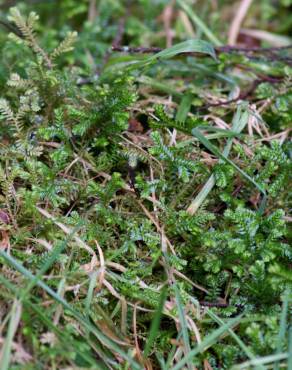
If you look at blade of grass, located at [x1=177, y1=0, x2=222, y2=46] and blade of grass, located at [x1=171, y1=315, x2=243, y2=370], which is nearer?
blade of grass, located at [x1=171, y1=315, x2=243, y2=370]

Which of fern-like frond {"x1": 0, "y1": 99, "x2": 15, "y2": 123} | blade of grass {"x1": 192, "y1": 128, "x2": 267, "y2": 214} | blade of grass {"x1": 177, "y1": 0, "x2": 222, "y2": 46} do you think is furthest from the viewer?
blade of grass {"x1": 177, "y1": 0, "x2": 222, "y2": 46}

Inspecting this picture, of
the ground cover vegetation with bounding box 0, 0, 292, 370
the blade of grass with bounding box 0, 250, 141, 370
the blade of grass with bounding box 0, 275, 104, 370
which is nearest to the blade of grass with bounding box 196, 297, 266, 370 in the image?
the ground cover vegetation with bounding box 0, 0, 292, 370

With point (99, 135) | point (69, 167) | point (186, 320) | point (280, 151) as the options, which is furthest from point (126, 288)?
point (280, 151)

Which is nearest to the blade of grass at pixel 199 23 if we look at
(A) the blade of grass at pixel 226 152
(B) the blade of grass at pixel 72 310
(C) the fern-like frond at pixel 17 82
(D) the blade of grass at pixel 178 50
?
(D) the blade of grass at pixel 178 50

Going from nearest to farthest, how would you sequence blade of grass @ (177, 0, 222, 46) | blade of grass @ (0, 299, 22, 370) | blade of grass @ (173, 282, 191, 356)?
blade of grass @ (0, 299, 22, 370), blade of grass @ (173, 282, 191, 356), blade of grass @ (177, 0, 222, 46)

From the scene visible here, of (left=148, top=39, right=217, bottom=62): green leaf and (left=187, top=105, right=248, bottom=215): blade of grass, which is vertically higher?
(left=148, top=39, right=217, bottom=62): green leaf

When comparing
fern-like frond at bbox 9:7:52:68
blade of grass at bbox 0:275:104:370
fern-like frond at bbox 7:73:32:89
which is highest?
fern-like frond at bbox 9:7:52:68

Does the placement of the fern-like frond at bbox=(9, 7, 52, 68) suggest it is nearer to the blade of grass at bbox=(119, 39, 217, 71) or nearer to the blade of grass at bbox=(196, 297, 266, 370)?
the blade of grass at bbox=(119, 39, 217, 71)
